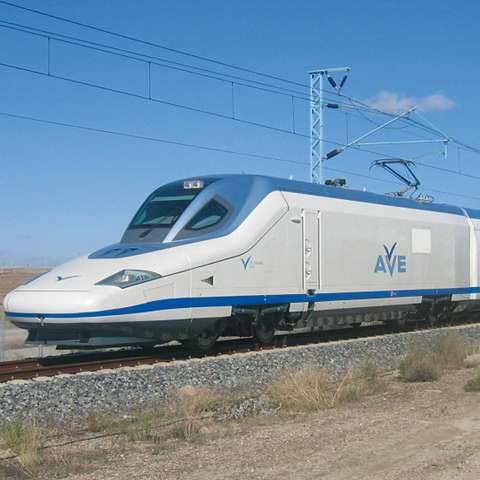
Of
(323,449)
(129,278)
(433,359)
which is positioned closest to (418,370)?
(433,359)

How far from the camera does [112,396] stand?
31.2ft

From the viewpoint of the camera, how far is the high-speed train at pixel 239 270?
11289 millimetres

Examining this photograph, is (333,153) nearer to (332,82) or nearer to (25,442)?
(332,82)

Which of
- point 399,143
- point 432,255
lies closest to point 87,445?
point 432,255

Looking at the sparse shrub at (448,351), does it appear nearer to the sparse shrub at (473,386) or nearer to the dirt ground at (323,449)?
the sparse shrub at (473,386)

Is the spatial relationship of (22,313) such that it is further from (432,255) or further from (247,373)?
(432,255)

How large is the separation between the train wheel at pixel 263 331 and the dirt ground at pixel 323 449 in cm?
516

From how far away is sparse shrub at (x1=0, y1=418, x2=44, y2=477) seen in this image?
6.48 metres

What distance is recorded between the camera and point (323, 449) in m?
7.02

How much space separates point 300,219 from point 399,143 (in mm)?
11128

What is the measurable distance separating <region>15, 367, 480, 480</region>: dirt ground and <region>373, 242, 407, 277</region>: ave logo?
8.06 meters

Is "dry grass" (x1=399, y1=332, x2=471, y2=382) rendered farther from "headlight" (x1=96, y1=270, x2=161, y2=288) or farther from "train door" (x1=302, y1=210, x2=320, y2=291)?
"headlight" (x1=96, y1=270, x2=161, y2=288)

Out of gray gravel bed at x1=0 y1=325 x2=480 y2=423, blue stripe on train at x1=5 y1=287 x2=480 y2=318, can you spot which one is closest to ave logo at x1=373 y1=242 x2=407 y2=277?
blue stripe on train at x1=5 y1=287 x2=480 y2=318

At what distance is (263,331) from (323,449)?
298 inches
